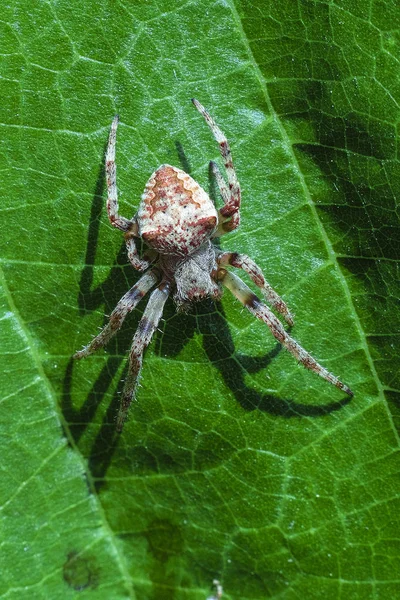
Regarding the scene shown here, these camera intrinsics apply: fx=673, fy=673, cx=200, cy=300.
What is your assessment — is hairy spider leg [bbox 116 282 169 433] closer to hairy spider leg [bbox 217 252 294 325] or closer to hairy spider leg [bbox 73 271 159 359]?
hairy spider leg [bbox 73 271 159 359]

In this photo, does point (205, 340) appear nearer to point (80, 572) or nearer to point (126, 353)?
point (126, 353)

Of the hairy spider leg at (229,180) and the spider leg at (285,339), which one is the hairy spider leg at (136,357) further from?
the hairy spider leg at (229,180)

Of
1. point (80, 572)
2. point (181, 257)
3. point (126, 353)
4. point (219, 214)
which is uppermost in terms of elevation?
point (219, 214)

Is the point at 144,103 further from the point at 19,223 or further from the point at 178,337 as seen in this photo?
the point at 178,337

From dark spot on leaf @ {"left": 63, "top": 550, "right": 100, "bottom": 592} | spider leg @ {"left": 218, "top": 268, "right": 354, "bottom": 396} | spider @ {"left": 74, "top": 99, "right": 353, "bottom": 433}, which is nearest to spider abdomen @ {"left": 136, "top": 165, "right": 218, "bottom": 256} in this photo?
spider @ {"left": 74, "top": 99, "right": 353, "bottom": 433}

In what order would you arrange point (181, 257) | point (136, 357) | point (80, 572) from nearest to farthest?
point (80, 572) → point (136, 357) → point (181, 257)

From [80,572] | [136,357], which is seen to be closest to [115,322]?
[136,357]
